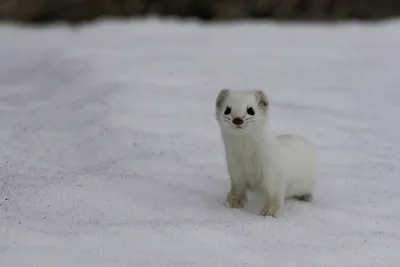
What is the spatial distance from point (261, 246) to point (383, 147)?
1.47 m

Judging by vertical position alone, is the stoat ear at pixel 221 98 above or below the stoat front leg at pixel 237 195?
above

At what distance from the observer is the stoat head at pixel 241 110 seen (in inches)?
98.7

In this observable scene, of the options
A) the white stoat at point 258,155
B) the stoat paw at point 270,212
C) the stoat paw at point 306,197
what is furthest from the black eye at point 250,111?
the stoat paw at point 306,197

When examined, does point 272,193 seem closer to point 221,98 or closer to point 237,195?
point 237,195

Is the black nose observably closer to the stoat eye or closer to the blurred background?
the stoat eye

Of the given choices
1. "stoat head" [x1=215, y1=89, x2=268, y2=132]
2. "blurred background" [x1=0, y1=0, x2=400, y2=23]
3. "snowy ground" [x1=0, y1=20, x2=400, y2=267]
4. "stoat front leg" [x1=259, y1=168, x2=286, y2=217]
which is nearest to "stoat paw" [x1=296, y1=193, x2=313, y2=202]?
"snowy ground" [x1=0, y1=20, x2=400, y2=267]

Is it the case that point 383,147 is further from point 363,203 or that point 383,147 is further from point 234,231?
point 234,231

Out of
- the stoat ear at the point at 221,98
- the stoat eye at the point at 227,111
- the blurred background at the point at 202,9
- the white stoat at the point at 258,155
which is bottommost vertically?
the blurred background at the point at 202,9

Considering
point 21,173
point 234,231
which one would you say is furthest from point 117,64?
point 234,231

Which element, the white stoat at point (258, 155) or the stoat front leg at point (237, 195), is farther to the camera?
the stoat front leg at point (237, 195)

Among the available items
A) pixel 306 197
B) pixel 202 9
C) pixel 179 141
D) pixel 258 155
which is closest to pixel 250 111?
pixel 258 155

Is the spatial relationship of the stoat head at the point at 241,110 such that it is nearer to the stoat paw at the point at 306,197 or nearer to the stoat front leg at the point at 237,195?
the stoat front leg at the point at 237,195

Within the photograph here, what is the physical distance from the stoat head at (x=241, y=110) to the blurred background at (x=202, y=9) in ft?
15.1

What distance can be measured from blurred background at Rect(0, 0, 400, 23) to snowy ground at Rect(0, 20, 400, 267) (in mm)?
536
